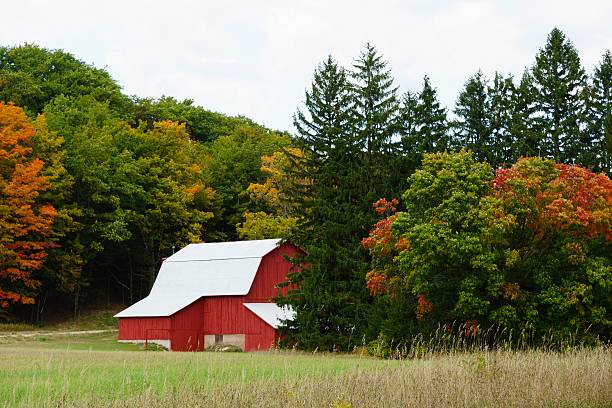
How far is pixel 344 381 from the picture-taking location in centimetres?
1486

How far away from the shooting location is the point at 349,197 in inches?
1876

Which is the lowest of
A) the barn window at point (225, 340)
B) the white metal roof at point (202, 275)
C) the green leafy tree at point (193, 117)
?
the barn window at point (225, 340)

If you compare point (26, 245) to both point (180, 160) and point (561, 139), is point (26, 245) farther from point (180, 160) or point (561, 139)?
point (561, 139)

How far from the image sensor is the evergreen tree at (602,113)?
2203 inches

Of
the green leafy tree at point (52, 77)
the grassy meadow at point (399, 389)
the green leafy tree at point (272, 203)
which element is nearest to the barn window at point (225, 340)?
the green leafy tree at point (272, 203)

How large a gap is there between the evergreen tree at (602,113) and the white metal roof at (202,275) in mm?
21485

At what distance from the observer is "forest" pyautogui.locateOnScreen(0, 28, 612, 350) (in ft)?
113

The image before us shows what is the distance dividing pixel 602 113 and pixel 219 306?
28.6 m

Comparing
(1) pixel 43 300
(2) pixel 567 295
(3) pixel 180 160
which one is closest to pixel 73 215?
(1) pixel 43 300

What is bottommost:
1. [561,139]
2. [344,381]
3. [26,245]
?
[344,381]

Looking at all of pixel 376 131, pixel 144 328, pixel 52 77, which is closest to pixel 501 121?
pixel 376 131

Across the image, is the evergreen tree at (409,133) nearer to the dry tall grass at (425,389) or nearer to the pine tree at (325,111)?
the pine tree at (325,111)

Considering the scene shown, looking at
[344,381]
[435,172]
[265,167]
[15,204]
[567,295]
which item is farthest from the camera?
[265,167]

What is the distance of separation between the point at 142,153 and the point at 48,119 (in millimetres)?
9315
